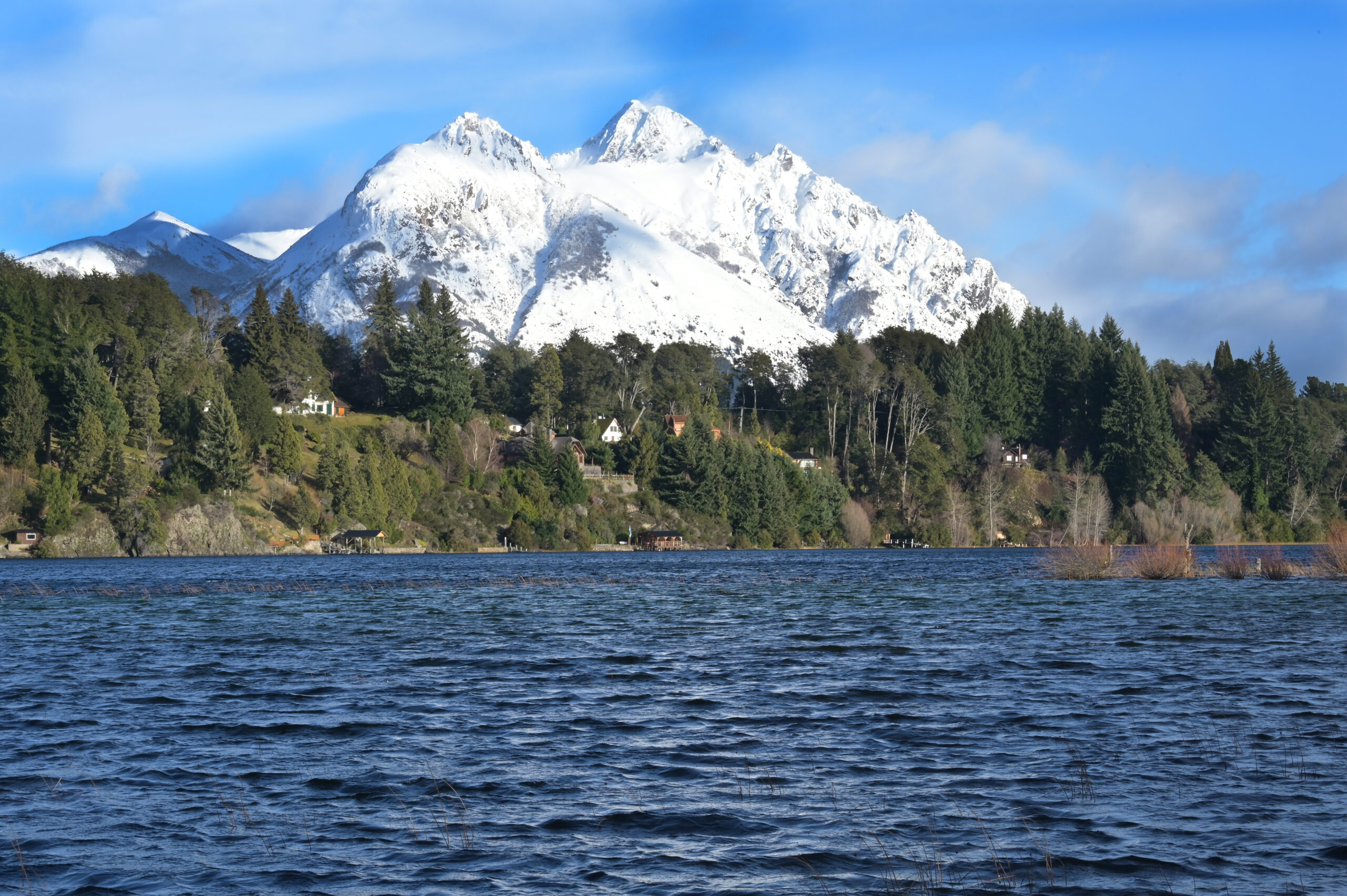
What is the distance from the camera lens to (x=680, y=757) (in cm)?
1755

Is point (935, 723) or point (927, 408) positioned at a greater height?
point (927, 408)

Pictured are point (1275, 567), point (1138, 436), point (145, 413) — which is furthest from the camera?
point (1138, 436)

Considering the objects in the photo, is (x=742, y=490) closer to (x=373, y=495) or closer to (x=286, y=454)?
(x=373, y=495)

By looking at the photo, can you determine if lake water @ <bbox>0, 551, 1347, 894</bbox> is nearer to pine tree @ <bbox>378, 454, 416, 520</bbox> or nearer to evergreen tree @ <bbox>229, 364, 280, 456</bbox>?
pine tree @ <bbox>378, 454, 416, 520</bbox>

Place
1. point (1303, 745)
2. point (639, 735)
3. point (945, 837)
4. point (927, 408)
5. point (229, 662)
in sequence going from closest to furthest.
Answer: point (945, 837) → point (1303, 745) → point (639, 735) → point (229, 662) → point (927, 408)

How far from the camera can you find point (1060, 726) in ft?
64.0

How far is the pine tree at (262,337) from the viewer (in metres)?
142

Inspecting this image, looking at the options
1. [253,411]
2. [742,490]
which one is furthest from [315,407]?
[742,490]

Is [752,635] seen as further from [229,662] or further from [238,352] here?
[238,352]

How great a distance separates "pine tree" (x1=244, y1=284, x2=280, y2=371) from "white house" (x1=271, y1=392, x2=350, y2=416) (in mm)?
4850

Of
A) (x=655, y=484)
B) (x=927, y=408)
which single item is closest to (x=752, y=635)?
(x=655, y=484)

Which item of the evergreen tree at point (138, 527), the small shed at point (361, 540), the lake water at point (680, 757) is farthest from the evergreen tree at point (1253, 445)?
the evergreen tree at point (138, 527)

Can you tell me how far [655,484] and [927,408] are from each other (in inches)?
1681

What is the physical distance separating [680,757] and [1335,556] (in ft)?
168
